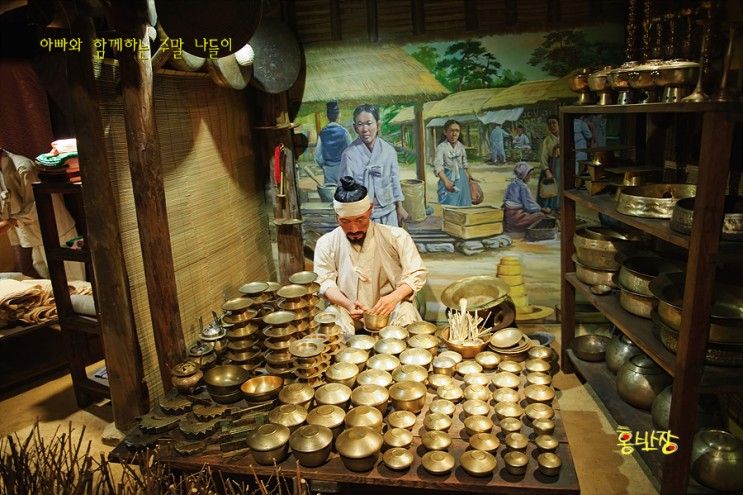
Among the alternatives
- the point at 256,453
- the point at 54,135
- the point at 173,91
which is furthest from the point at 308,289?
the point at 54,135

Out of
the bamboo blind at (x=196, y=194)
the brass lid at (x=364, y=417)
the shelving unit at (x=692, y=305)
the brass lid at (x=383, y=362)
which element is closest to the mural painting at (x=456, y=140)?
the bamboo blind at (x=196, y=194)

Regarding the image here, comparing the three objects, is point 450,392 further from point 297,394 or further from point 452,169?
point 452,169

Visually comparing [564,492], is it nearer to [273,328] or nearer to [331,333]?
[331,333]

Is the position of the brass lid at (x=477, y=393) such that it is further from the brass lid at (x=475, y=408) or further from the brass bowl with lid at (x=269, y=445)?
the brass bowl with lid at (x=269, y=445)

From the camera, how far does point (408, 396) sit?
3.26 m

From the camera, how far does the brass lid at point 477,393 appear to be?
132 inches

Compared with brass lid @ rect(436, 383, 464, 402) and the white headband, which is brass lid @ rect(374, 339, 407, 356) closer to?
brass lid @ rect(436, 383, 464, 402)

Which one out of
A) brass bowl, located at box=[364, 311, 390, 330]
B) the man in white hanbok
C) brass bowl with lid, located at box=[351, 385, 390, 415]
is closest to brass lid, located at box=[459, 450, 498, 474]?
brass bowl with lid, located at box=[351, 385, 390, 415]

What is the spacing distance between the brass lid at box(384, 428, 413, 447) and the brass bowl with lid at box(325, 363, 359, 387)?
0.56 metres

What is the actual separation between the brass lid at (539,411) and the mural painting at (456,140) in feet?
8.25

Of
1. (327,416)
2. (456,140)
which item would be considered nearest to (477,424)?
(327,416)

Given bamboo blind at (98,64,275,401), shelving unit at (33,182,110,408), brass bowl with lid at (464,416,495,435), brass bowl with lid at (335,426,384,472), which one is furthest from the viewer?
shelving unit at (33,182,110,408)

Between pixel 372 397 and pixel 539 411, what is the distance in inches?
40.6

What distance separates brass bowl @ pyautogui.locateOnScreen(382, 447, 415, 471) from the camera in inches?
110
